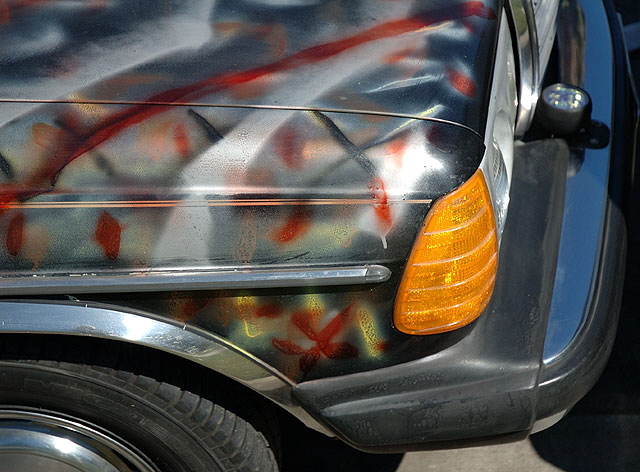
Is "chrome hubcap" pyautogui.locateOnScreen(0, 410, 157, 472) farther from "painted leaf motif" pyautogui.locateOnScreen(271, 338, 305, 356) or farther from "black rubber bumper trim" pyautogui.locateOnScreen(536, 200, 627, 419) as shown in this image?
"black rubber bumper trim" pyautogui.locateOnScreen(536, 200, 627, 419)

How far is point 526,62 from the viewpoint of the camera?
2545mm

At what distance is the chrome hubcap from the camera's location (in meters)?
1.96

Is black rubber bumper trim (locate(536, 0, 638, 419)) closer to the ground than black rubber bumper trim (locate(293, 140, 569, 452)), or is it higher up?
closer to the ground

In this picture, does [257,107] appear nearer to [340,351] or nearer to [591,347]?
[340,351]

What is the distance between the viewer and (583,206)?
7.38ft

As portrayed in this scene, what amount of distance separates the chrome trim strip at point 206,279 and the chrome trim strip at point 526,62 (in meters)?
1.00

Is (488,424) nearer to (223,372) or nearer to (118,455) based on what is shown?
(223,372)

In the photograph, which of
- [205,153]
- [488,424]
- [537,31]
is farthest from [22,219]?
→ [537,31]

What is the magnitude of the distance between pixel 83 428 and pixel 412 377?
778 mm

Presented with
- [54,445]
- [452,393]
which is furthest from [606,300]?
[54,445]

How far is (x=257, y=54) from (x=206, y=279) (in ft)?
1.84

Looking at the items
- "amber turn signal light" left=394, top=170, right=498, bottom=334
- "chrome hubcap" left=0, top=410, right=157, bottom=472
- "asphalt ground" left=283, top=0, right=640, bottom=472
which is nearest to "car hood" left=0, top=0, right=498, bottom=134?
"amber turn signal light" left=394, top=170, right=498, bottom=334

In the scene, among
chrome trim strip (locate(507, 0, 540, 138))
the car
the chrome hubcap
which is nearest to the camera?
the car

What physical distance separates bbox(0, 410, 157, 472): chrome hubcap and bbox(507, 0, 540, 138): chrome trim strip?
57.5 inches
